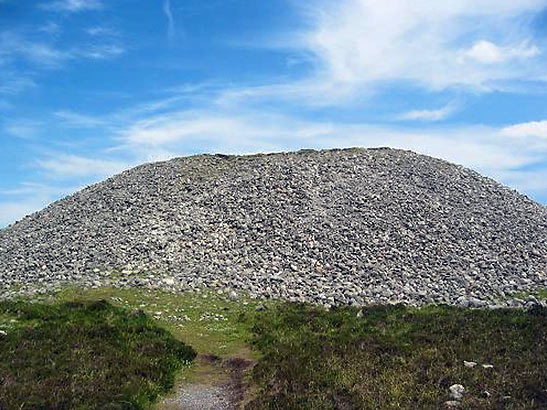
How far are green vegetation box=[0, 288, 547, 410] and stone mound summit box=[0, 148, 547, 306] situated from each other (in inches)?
143

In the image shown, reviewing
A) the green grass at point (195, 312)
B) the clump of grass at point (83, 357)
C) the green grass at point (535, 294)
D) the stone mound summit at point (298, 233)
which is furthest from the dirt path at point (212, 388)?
the green grass at point (535, 294)

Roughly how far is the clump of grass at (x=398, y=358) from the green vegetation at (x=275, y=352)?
0.04 meters

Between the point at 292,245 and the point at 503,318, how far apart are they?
1417 centimetres

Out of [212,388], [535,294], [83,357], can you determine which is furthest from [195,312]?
[535,294]

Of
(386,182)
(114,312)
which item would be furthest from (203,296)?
(386,182)

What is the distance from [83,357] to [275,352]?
624cm

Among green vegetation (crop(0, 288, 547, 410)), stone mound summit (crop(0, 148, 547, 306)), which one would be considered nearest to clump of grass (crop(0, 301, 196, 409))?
green vegetation (crop(0, 288, 547, 410))

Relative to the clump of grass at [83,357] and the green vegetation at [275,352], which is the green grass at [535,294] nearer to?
the green vegetation at [275,352]

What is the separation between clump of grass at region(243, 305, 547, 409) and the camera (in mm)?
14609

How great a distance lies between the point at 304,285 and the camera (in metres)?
29.5

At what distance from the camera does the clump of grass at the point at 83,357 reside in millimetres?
14797

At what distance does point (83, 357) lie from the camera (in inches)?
701

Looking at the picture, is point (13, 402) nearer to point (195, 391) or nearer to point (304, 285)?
point (195, 391)

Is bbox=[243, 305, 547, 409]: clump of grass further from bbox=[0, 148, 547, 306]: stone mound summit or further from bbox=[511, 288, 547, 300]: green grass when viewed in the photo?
bbox=[511, 288, 547, 300]: green grass
